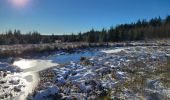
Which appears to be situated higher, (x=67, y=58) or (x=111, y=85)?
(x=111, y=85)

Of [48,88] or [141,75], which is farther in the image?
[141,75]

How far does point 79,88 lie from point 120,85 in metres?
2.69

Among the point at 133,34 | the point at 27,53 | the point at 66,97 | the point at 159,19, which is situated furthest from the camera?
the point at 159,19

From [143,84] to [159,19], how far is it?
10082 cm

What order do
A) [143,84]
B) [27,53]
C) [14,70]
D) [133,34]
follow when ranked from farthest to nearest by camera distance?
[133,34], [27,53], [14,70], [143,84]

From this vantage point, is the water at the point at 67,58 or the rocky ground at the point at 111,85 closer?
the rocky ground at the point at 111,85

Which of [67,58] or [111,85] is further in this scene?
[67,58]

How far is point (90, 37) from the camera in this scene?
8869 centimetres

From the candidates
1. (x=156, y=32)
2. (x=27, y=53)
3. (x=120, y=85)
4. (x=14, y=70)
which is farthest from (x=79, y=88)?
(x=156, y=32)

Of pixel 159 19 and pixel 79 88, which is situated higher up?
pixel 159 19

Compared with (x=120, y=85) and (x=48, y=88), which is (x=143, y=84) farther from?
(x=48, y=88)

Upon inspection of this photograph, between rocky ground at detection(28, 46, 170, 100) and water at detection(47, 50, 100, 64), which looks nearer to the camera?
rocky ground at detection(28, 46, 170, 100)

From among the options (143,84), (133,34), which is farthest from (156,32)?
(143,84)

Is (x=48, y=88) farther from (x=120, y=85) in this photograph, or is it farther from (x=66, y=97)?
(x=120, y=85)
